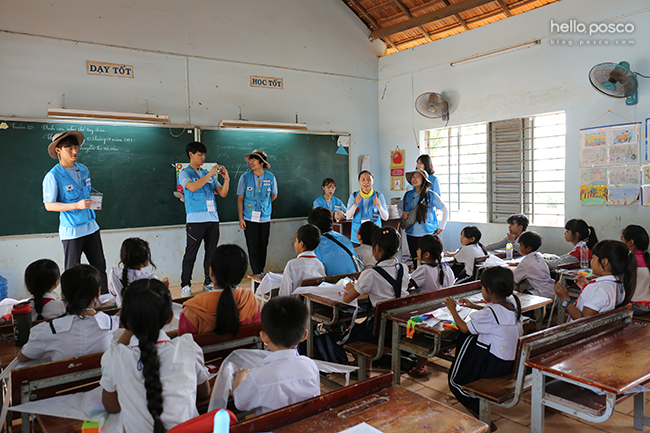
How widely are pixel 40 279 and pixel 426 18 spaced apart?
5.79 meters

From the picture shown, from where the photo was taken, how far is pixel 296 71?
21.8ft

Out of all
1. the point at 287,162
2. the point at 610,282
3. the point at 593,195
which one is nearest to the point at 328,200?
the point at 287,162

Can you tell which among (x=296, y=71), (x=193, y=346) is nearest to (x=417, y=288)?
(x=193, y=346)

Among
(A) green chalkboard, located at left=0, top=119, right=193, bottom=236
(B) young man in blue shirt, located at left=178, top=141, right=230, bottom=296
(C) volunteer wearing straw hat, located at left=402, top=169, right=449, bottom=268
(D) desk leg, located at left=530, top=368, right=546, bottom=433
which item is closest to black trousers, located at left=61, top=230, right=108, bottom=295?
(B) young man in blue shirt, located at left=178, top=141, right=230, bottom=296

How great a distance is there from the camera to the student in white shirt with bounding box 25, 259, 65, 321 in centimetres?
237

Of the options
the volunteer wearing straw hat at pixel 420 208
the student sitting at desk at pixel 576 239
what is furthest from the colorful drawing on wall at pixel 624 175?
the volunteer wearing straw hat at pixel 420 208

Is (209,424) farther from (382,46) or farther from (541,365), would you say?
(382,46)

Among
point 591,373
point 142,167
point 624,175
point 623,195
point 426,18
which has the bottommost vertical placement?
point 591,373

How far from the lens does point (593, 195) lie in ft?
16.8

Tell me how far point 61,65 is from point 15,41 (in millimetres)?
442

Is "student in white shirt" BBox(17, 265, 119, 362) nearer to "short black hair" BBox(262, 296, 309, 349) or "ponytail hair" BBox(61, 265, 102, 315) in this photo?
"ponytail hair" BBox(61, 265, 102, 315)

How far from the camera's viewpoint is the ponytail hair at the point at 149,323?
4.60 ft

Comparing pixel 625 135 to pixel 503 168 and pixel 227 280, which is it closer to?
pixel 503 168

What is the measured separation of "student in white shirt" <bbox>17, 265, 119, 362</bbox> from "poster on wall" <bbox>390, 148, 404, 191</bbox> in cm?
566
